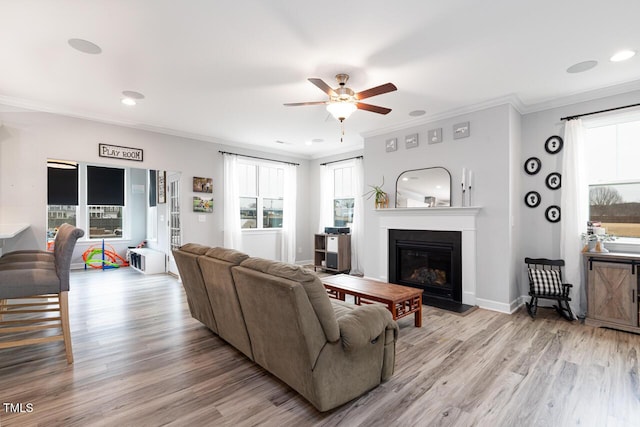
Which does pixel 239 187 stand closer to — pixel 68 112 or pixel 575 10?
pixel 68 112

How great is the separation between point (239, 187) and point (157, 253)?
2.32 meters

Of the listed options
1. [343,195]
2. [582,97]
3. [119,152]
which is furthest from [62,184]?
[582,97]

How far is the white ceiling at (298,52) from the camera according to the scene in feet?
7.44

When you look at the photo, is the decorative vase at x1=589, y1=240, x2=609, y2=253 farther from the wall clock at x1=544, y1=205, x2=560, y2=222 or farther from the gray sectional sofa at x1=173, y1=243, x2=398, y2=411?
the gray sectional sofa at x1=173, y1=243, x2=398, y2=411

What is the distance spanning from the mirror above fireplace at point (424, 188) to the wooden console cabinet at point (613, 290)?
1.78 meters

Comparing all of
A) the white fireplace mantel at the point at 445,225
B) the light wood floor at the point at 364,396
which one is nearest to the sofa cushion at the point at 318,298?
the light wood floor at the point at 364,396

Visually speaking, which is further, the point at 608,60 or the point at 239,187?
the point at 239,187

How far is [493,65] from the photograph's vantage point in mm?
3104

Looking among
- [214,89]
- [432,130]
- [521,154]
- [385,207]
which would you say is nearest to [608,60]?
[521,154]

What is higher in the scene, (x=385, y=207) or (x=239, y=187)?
(x=239, y=187)

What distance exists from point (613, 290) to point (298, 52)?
13.6 feet

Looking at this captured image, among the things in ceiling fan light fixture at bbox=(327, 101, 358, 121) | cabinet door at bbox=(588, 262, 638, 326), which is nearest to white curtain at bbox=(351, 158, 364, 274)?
ceiling fan light fixture at bbox=(327, 101, 358, 121)

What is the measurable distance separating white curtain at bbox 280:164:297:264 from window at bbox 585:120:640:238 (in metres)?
5.21

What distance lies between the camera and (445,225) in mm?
Answer: 4418
